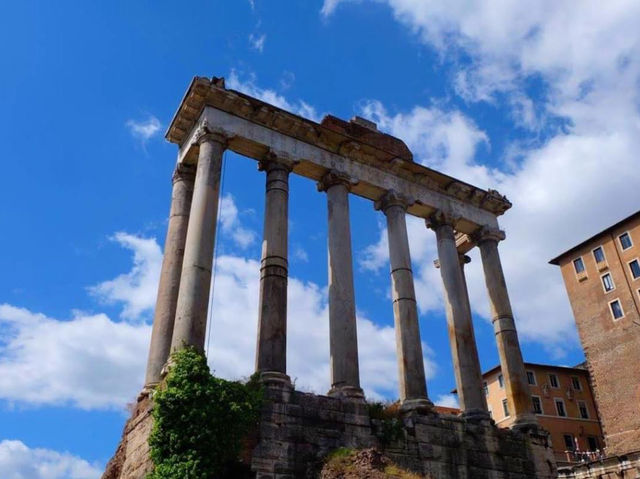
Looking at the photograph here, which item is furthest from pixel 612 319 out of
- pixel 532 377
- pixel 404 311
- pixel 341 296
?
pixel 341 296

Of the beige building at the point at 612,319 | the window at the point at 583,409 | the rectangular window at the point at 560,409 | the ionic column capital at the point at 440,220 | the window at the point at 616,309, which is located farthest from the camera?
the window at the point at 583,409

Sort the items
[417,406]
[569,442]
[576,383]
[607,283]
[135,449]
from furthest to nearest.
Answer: [576,383]
[569,442]
[607,283]
[417,406]
[135,449]

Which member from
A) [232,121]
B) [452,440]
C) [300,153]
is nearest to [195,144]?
[232,121]

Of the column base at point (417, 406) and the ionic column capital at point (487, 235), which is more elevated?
the ionic column capital at point (487, 235)

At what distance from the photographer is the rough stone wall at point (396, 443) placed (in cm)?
1377

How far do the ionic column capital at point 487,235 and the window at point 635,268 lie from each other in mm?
24424

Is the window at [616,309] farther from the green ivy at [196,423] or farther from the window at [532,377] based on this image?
the green ivy at [196,423]

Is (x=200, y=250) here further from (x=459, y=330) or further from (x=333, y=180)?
(x=459, y=330)

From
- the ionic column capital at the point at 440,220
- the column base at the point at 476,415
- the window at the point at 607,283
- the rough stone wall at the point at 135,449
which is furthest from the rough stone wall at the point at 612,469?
the rough stone wall at the point at 135,449

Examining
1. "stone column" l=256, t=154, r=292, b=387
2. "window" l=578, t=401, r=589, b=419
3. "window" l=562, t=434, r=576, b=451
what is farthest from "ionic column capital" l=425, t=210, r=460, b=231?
"window" l=578, t=401, r=589, b=419

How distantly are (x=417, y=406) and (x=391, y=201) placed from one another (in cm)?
729

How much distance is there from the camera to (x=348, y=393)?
1605 cm

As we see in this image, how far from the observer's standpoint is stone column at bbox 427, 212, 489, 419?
1917 cm

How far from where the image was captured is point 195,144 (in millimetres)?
18344
